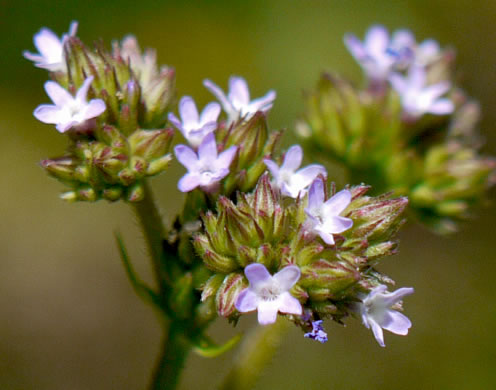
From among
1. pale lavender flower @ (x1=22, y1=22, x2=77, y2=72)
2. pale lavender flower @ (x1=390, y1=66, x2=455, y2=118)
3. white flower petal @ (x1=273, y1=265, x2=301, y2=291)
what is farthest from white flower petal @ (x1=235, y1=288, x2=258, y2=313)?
pale lavender flower @ (x1=390, y1=66, x2=455, y2=118)

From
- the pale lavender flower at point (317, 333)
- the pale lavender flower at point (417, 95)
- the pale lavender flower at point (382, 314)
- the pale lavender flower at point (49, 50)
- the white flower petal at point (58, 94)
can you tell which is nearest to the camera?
the pale lavender flower at point (317, 333)

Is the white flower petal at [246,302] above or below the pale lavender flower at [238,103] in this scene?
below

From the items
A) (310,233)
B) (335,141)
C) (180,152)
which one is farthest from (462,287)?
(180,152)

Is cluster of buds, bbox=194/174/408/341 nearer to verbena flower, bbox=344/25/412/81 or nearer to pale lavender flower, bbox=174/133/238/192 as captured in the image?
pale lavender flower, bbox=174/133/238/192

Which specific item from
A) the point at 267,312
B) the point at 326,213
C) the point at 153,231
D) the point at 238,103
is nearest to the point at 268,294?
the point at 267,312

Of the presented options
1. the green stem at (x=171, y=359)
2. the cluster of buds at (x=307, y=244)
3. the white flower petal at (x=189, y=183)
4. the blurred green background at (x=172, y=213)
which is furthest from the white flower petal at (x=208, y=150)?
the blurred green background at (x=172, y=213)

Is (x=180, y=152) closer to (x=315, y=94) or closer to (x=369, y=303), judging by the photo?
(x=369, y=303)

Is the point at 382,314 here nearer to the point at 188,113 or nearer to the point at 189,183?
the point at 189,183

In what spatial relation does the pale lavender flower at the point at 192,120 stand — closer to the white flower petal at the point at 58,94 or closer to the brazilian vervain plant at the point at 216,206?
the brazilian vervain plant at the point at 216,206
